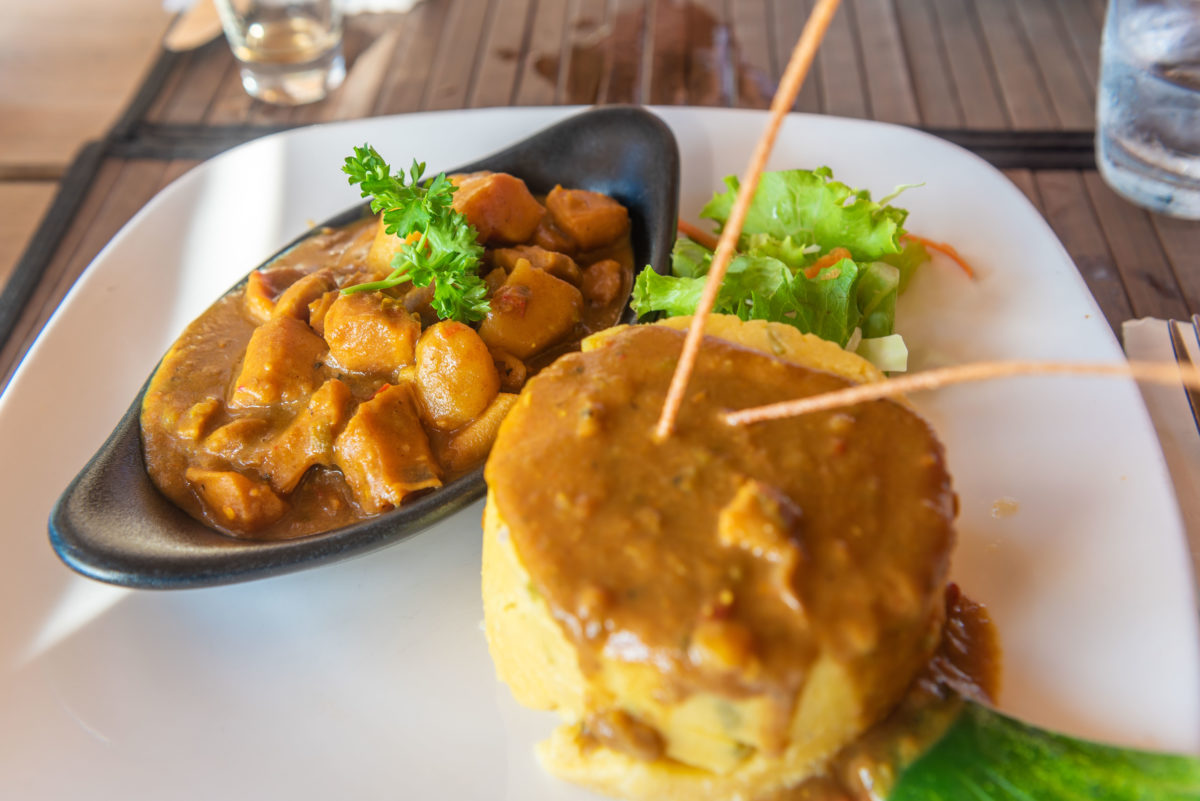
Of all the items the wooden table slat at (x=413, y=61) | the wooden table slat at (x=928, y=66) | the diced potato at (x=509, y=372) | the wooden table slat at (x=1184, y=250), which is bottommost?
the wooden table slat at (x=1184, y=250)

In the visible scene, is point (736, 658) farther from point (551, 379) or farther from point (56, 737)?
point (56, 737)

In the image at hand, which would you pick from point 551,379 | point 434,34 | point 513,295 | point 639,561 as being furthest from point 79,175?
point 639,561

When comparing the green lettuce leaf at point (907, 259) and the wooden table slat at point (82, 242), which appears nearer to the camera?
the green lettuce leaf at point (907, 259)

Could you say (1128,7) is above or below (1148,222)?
above

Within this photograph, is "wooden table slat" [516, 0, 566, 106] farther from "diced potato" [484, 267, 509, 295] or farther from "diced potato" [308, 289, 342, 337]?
"diced potato" [308, 289, 342, 337]

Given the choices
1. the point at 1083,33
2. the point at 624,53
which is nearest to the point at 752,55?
the point at 624,53

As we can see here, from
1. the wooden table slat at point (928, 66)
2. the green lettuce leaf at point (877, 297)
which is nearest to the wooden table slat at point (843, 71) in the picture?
the wooden table slat at point (928, 66)


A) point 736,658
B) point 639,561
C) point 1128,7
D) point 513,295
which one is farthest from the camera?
point 1128,7

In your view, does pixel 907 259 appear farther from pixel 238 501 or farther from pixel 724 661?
pixel 238 501

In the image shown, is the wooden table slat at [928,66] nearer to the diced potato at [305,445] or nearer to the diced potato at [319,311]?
the diced potato at [319,311]
